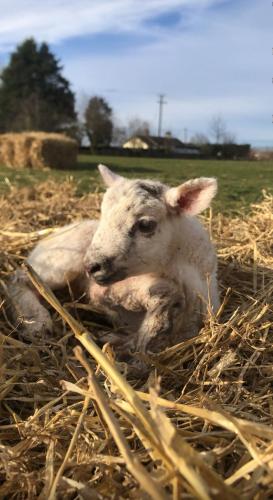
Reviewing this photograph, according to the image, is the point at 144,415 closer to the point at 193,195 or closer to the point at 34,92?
the point at 193,195

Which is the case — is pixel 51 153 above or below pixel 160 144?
below

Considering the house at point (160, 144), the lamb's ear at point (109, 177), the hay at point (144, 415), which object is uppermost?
the house at point (160, 144)

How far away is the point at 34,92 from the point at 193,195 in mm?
57612

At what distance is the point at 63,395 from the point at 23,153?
910 inches

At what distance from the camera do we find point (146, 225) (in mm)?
3758

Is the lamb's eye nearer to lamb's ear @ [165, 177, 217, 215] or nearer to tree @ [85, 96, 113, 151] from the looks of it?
lamb's ear @ [165, 177, 217, 215]

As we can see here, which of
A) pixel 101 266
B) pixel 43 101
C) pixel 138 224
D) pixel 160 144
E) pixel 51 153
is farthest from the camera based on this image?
pixel 160 144

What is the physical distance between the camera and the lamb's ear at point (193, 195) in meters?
3.92

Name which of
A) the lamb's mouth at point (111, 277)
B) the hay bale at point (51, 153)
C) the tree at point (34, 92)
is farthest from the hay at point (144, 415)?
the tree at point (34, 92)

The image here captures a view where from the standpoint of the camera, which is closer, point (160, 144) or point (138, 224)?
point (138, 224)

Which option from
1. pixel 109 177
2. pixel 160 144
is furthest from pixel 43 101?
pixel 109 177

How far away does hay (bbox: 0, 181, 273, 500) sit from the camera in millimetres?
2013

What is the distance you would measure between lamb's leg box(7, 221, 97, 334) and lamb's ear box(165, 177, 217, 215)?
83 cm

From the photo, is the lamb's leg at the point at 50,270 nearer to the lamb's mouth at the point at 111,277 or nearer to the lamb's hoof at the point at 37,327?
the lamb's hoof at the point at 37,327
